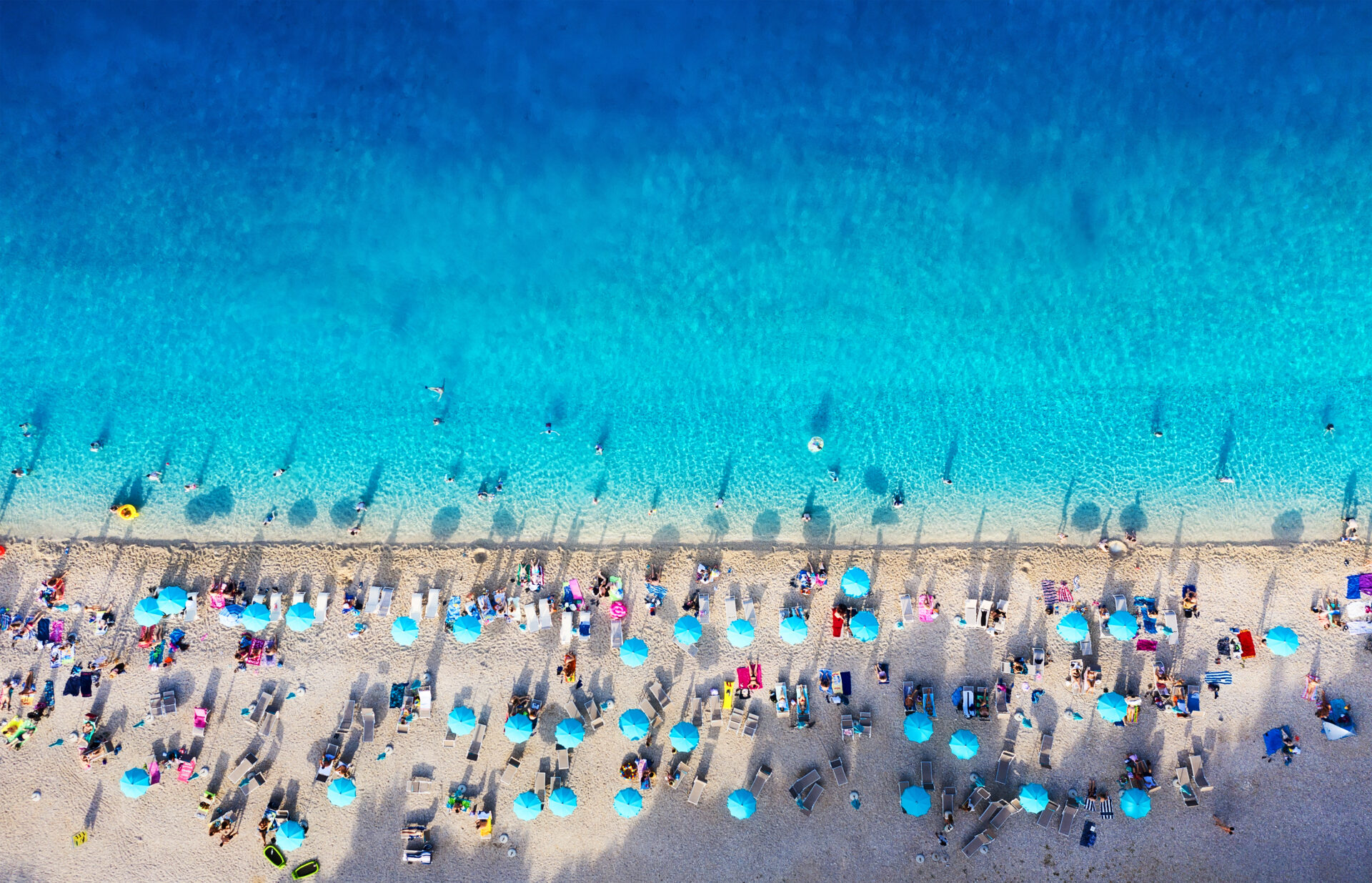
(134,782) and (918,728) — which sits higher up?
(918,728)

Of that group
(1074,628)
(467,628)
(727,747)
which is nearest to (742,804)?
(727,747)

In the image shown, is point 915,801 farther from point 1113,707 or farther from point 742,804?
point 1113,707

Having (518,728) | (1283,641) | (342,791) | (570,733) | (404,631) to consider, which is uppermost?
(1283,641)

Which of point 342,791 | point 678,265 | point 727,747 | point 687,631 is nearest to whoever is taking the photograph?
point 342,791

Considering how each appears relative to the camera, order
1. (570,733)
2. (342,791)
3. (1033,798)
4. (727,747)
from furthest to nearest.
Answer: (727,747) → (570,733) → (342,791) → (1033,798)

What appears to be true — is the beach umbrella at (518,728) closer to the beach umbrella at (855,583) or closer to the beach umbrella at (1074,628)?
the beach umbrella at (855,583)

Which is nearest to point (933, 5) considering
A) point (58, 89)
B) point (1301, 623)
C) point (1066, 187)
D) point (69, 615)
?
point (1066, 187)

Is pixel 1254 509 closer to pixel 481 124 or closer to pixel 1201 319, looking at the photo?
pixel 1201 319
